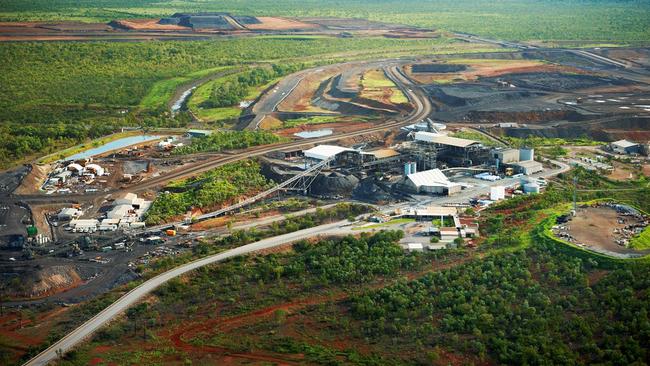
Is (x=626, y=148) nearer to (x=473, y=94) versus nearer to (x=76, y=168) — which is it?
(x=473, y=94)

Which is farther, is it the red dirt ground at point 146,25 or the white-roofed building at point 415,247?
the red dirt ground at point 146,25

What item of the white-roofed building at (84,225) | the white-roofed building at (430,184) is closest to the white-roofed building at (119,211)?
the white-roofed building at (84,225)

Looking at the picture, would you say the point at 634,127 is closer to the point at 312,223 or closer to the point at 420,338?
the point at 312,223

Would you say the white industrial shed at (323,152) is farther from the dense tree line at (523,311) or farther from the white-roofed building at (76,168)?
the dense tree line at (523,311)

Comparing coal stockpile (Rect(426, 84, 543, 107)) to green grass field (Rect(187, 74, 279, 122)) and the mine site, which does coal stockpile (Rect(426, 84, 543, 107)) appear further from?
green grass field (Rect(187, 74, 279, 122))

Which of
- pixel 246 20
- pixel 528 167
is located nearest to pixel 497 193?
pixel 528 167

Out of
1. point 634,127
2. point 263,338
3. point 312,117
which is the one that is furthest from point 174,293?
point 634,127
